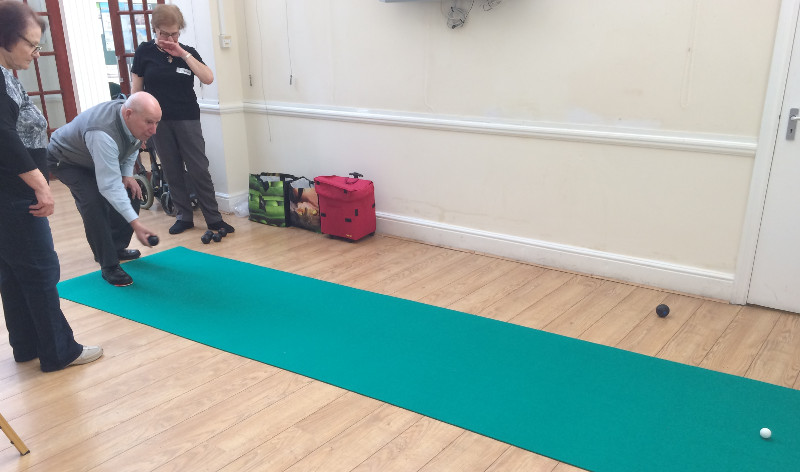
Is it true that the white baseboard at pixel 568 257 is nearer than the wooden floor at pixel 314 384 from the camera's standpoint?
No

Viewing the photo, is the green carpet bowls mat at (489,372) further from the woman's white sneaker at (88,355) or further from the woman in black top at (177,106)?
the woman in black top at (177,106)

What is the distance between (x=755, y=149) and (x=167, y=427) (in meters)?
2.98

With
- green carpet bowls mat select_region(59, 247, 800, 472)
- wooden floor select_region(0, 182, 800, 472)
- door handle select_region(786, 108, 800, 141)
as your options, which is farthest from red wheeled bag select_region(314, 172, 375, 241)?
door handle select_region(786, 108, 800, 141)

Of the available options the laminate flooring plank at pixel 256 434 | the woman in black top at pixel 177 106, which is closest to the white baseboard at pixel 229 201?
the woman in black top at pixel 177 106

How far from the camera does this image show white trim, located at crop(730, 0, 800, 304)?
9.96 ft

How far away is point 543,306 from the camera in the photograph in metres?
3.45

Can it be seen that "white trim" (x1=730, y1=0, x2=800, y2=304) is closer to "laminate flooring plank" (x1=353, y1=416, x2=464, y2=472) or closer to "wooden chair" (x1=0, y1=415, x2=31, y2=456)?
"laminate flooring plank" (x1=353, y1=416, x2=464, y2=472)

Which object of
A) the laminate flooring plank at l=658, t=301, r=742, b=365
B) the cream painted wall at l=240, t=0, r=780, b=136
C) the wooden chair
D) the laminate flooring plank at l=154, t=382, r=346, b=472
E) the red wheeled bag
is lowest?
the laminate flooring plank at l=154, t=382, r=346, b=472

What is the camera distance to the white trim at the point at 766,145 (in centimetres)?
304

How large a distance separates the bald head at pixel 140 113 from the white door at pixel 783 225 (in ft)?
9.95

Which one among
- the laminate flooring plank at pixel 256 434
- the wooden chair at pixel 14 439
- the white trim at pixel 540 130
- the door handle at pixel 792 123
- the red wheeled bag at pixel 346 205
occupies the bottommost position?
the laminate flooring plank at pixel 256 434

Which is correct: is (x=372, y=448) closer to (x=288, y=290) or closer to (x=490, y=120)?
(x=288, y=290)

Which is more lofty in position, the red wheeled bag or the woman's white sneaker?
the red wheeled bag

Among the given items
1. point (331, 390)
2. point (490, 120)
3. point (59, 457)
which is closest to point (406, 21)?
point (490, 120)
